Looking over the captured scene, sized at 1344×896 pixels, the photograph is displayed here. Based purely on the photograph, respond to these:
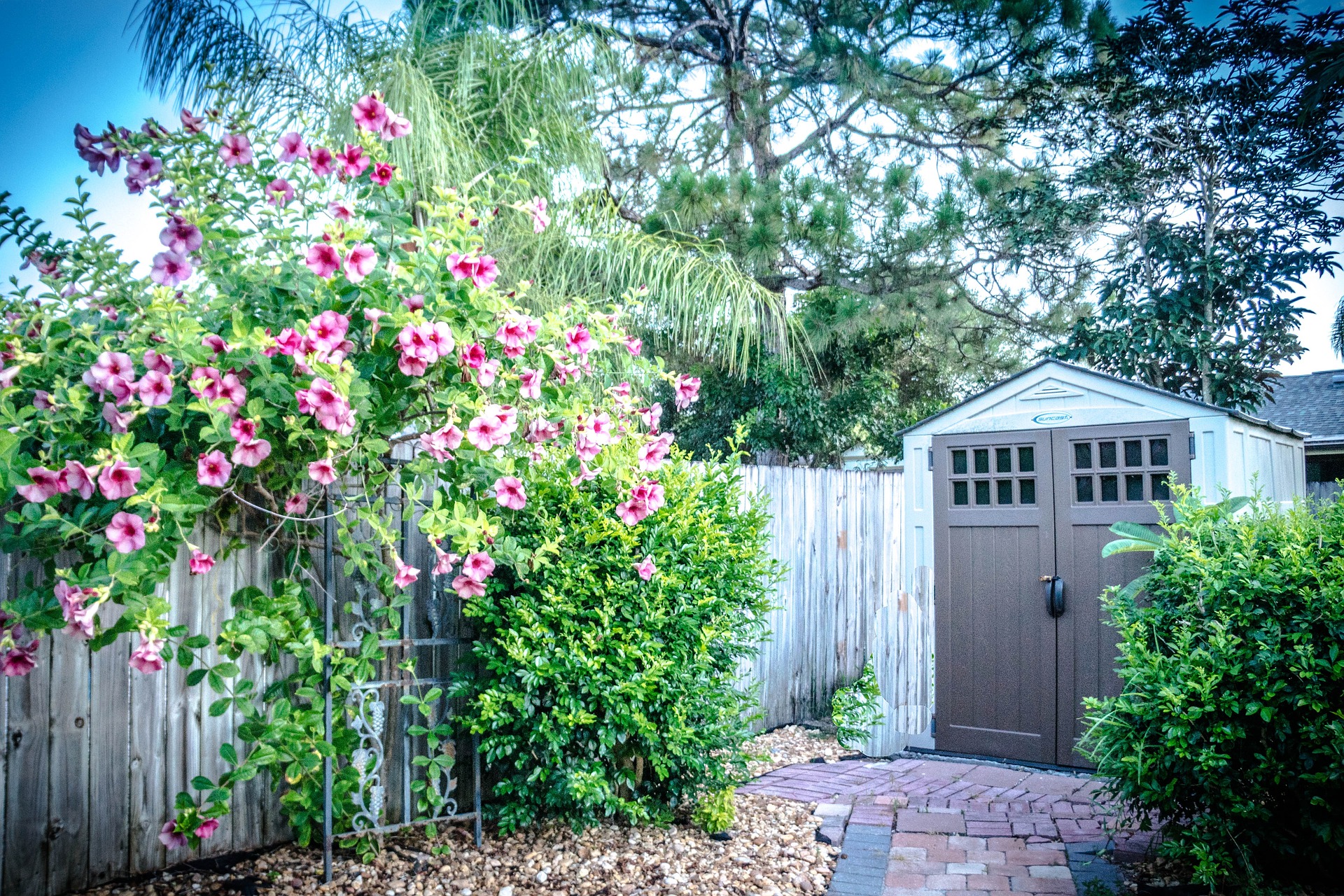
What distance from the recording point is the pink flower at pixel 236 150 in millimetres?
2443

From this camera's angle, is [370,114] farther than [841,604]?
No

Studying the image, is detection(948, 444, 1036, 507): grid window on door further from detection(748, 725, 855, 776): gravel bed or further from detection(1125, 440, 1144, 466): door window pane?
detection(748, 725, 855, 776): gravel bed

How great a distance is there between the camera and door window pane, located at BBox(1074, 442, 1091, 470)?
4.78 metres

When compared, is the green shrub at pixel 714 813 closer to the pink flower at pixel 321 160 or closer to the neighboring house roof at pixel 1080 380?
the neighboring house roof at pixel 1080 380

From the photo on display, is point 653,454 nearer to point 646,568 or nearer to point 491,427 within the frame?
point 646,568

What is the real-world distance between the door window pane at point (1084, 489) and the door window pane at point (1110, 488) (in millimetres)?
60

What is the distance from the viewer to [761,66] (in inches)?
421

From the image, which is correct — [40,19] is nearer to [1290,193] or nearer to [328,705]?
[328,705]

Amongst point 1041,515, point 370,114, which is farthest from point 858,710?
point 370,114

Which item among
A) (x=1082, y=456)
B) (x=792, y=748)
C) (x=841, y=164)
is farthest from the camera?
(x=841, y=164)

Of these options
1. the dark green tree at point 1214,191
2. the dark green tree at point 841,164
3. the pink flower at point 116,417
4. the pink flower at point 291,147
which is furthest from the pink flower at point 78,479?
the dark green tree at point 1214,191

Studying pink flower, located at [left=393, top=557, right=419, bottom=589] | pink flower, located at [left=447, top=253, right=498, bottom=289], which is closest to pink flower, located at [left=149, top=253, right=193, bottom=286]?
pink flower, located at [left=447, top=253, right=498, bottom=289]

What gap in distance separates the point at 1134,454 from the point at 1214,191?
236 inches

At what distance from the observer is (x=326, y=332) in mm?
2121
